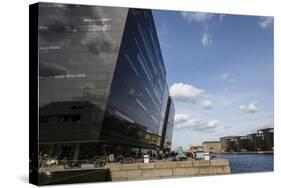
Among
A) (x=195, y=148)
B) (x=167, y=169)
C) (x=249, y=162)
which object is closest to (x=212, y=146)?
(x=195, y=148)

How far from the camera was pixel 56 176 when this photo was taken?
16938 mm

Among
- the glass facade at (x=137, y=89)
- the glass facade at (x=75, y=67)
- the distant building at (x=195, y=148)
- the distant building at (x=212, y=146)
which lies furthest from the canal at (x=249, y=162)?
the glass facade at (x=75, y=67)

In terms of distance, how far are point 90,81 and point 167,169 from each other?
11.4ft

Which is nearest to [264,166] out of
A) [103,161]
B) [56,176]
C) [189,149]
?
[189,149]

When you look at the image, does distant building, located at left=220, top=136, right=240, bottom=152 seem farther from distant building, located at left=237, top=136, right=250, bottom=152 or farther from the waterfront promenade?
the waterfront promenade

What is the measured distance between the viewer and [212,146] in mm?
19672

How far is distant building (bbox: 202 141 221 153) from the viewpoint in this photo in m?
19.6

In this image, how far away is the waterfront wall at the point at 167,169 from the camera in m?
18.0

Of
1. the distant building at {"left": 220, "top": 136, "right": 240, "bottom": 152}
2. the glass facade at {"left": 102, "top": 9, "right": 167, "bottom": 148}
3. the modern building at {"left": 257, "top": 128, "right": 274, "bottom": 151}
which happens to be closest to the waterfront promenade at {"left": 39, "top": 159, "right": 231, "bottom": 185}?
the distant building at {"left": 220, "top": 136, "right": 240, "bottom": 152}

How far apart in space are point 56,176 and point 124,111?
274cm

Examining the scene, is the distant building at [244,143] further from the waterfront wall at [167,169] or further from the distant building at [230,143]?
the waterfront wall at [167,169]

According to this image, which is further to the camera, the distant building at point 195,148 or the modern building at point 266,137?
the modern building at point 266,137

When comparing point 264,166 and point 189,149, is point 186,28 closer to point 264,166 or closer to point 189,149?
point 189,149

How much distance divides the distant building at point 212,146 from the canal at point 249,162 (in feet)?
0.72
